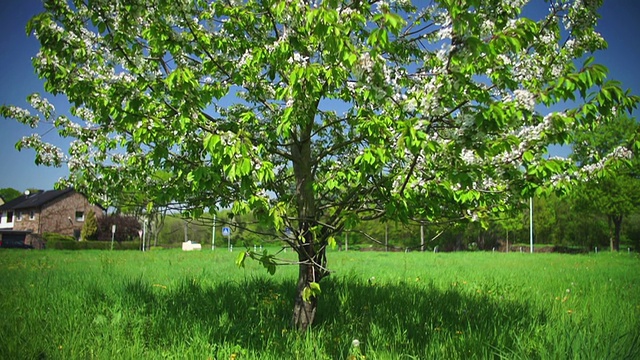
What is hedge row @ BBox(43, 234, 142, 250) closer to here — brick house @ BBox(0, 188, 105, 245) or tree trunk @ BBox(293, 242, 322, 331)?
brick house @ BBox(0, 188, 105, 245)

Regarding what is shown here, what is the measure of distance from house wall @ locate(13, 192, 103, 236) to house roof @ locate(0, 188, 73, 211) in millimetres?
636

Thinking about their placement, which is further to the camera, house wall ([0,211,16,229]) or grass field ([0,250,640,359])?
house wall ([0,211,16,229])

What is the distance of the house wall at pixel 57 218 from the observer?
46438mm

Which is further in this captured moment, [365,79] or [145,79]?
[145,79]

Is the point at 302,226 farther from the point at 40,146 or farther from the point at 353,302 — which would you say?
the point at 40,146

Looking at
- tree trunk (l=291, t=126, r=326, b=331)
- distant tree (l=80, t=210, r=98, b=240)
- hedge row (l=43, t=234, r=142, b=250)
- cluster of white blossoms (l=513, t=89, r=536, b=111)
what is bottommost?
hedge row (l=43, t=234, r=142, b=250)

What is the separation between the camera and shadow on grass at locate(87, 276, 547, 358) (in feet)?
13.5

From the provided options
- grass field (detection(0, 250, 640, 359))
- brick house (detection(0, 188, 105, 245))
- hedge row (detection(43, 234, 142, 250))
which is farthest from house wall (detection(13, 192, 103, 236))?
grass field (detection(0, 250, 640, 359))

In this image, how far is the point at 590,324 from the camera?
472 centimetres

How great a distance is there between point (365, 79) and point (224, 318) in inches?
149

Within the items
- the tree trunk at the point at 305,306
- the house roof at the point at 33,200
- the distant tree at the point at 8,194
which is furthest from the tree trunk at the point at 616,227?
the distant tree at the point at 8,194

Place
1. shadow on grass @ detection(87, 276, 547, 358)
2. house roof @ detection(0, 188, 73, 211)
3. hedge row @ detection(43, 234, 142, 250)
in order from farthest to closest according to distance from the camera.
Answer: house roof @ detection(0, 188, 73, 211)
hedge row @ detection(43, 234, 142, 250)
shadow on grass @ detection(87, 276, 547, 358)

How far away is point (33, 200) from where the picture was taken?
1927 inches

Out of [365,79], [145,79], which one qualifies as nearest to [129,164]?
[145,79]
